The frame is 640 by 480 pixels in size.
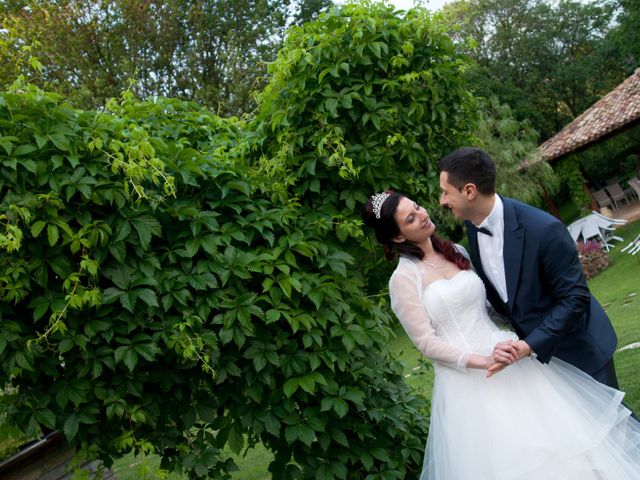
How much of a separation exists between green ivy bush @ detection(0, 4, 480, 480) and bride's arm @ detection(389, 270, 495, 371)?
0.84 feet

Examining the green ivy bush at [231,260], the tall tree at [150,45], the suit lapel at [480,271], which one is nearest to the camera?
the green ivy bush at [231,260]

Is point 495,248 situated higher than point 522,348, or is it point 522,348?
point 495,248

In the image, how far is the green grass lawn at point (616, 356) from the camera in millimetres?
5648

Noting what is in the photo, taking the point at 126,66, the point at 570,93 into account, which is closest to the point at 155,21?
the point at 126,66

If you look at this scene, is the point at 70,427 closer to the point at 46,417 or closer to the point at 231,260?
the point at 46,417

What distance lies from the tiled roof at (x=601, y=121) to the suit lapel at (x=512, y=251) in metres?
21.8

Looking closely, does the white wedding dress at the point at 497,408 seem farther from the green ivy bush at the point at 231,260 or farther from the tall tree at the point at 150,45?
the tall tree at the point at 150,45

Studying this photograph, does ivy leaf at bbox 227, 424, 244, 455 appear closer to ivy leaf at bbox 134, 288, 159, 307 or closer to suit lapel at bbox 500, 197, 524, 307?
ivy leaf at bbox 134, 288, 159, 307

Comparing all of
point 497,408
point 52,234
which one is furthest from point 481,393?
point 52,234

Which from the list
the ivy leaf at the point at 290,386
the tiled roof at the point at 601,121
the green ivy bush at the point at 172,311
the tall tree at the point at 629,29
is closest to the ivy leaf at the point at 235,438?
the green ivy bush at the point at 172,311

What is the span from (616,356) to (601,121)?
61.1 feet

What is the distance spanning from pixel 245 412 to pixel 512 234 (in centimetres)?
151

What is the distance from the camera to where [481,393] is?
3.25 metres

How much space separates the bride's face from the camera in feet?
11.1
